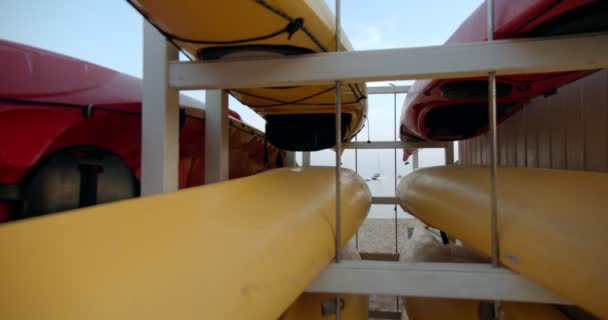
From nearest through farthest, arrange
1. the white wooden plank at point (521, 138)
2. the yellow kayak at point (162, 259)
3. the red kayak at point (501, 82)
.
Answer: the yellow kayak at point (162, 259) → the red kayak at point (501, 82) → the white wooden plank at point (521, 138)

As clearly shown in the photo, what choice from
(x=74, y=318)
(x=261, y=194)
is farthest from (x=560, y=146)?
(x=74, y=318)

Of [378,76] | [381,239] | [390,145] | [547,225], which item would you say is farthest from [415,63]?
[381,239]

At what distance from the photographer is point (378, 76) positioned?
→ 687 mm

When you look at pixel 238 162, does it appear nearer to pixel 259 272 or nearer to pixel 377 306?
pixel 259 272

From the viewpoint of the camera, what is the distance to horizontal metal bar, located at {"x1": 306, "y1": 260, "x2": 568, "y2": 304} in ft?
2.02

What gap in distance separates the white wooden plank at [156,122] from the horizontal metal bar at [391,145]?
194 cm

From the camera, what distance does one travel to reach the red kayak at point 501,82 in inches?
24.2

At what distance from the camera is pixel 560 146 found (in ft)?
4.54

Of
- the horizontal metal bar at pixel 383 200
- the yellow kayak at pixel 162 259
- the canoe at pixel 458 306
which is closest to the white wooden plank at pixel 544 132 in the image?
the canoe at pixel 458 306

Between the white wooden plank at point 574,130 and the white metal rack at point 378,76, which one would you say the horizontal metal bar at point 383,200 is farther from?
the white metal rack at point 378,76

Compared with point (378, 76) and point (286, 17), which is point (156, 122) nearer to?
point (286, 17)

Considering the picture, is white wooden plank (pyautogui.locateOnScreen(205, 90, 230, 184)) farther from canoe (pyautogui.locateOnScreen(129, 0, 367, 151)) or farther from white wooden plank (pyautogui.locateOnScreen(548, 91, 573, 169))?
white wooden plank (pyautogui.locateOnScreen(548, 91, 573, 169))

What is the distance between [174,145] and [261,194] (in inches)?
13.9

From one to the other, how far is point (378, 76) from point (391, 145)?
72.7 inches
